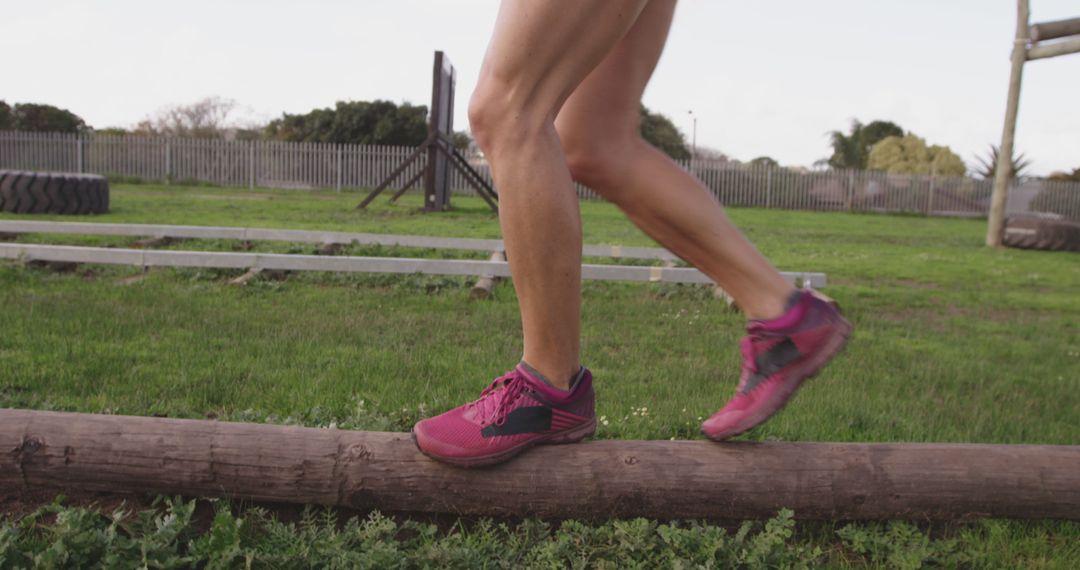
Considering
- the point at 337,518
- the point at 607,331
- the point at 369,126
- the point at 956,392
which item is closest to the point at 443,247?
the point at 607,331

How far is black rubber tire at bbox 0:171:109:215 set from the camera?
1103cm

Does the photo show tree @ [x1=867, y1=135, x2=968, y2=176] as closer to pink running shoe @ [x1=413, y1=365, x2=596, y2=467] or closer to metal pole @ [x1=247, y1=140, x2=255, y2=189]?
metal pole @ [x1=247, y1=140, x2=255, y2=189]

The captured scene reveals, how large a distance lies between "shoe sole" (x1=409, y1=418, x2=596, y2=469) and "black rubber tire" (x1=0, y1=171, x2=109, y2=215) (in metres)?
10.9

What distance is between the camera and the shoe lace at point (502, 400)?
199 cm

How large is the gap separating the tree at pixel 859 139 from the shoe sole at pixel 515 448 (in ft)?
155

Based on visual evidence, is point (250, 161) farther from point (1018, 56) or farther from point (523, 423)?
point (523, 423)

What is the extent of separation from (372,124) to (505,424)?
33.9m

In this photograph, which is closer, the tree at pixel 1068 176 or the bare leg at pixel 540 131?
the bare leg at pixel 540 131

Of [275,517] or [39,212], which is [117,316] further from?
[39,212]

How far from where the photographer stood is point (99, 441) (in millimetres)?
1984

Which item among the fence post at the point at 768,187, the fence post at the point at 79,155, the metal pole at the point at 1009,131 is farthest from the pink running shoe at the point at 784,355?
the fence post at the point at 79,155

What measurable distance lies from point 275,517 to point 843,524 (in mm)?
1326

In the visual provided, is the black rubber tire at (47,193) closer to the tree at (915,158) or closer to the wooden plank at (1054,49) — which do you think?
the wooden plank at (1054,49)

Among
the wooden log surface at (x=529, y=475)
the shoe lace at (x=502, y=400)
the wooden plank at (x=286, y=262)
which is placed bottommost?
the wooden log surface at (x=529, y=475)
